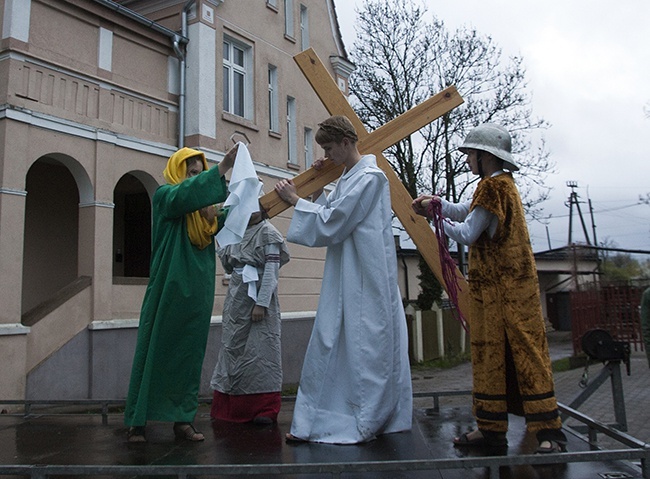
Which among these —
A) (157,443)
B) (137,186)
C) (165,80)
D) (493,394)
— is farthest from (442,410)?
(137,186)

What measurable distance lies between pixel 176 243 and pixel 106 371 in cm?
553

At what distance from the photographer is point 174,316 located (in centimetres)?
356

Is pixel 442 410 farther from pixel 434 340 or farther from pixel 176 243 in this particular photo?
pixel 434 340

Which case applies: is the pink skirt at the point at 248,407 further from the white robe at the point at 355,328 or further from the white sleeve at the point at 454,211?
the white sleeve at the point at 454,211

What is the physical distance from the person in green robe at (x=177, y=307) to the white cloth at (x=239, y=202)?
0.21 ft

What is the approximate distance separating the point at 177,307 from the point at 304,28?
11.8m

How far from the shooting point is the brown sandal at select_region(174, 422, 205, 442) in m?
3.44

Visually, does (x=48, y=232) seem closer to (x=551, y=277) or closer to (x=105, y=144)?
(x=105, y=144)

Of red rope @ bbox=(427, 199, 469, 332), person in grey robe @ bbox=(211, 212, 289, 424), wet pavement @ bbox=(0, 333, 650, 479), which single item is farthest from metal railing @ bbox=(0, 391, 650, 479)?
person in grey robe @ bbox=(211, 212, 289, 424)

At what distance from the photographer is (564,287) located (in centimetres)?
3406

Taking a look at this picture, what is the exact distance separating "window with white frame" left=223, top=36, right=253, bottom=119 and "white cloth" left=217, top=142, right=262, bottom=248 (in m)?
8.01

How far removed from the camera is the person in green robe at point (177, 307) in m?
3.46

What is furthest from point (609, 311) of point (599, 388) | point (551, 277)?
point (551, 277)

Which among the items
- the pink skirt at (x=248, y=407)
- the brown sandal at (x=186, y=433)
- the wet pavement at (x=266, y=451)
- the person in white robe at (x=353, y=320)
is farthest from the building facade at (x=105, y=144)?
the person in white robe at (x=353, y=320)
